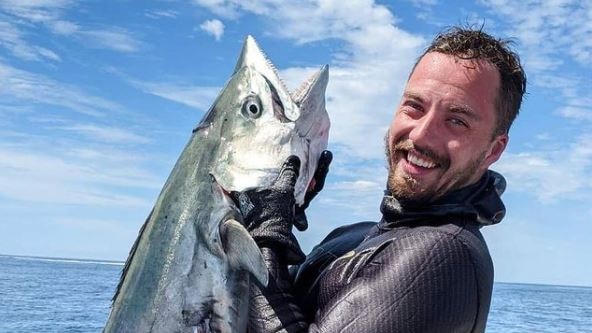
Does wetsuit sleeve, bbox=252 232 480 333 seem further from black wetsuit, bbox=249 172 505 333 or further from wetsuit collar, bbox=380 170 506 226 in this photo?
wetsuit collar, bbox=380 170 506 226

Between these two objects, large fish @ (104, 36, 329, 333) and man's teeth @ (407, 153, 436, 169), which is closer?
large fish @ (104, 36, 329, 333)

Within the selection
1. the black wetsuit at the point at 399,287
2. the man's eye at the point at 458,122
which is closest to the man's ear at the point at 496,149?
the man's eye at the point at 458,122

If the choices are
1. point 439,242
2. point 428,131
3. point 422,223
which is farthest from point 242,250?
point 428,131

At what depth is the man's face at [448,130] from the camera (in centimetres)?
450

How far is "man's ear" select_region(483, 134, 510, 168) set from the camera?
4688 mm

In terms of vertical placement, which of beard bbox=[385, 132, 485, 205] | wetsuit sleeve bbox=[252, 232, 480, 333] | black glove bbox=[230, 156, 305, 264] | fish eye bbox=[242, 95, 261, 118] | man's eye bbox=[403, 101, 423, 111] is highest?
man's eye bbox=[403, 101, 423, 111]

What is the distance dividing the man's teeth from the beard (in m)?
0.03

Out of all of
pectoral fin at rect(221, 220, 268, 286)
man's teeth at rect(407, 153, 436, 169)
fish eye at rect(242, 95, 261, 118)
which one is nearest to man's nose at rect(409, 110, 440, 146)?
man's teeth at rect(407, 153, 436, 169)

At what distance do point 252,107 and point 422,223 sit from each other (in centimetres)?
132

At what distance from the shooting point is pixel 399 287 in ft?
12.1

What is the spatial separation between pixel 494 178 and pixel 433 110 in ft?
2.00

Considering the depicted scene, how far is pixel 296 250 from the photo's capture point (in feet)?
Answer: 12.8

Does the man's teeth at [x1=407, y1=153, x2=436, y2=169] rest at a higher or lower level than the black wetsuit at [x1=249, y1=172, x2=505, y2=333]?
higher

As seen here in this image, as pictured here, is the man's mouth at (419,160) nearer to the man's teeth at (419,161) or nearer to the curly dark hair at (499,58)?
the man's teeth at (419,161)
